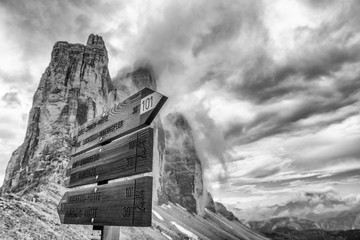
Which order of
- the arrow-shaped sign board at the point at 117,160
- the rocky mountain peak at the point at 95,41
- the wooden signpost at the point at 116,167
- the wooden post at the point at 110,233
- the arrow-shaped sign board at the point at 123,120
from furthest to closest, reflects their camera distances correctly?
1. the rocky mountain peak at the point at 95,41
2. the wooden post at the point at 110,233
3. the arrow-shaped sign board at the point at 123,120
4. the arrow-shaped sign board at the point at 117,160
5. the wooden signpost at the point at 116,167

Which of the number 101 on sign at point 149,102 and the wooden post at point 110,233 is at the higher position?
the number 101 on sign at point 149,102

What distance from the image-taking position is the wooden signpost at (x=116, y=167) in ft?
12.0

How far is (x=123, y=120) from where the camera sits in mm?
4492

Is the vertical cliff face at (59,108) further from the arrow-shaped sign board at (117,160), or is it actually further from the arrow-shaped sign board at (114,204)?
the arrow-shaped sign board at (114,204)

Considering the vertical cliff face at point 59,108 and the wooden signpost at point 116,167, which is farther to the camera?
the vertical cliff face at point 59,108

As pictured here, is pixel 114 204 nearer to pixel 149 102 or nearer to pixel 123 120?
pixel 123 120

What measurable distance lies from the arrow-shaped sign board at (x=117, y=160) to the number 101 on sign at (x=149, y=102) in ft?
1.14

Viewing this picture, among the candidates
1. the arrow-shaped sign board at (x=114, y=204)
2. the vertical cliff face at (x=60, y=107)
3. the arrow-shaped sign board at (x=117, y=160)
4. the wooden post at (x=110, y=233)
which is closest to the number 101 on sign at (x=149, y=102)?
the arrow-shaped sign board at (x=117, y=160)

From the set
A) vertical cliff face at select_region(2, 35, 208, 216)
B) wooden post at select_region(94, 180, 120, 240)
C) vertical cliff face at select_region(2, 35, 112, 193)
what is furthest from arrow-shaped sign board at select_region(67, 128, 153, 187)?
vertical cliff face at select_region(2, 35, 112, 193)

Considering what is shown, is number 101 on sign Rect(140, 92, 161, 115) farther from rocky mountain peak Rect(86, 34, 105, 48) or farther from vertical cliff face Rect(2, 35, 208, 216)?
rocky mountain peak Rect(86, 34, 105, 48)

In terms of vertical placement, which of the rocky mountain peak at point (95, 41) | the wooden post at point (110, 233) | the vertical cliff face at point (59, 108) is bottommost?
the wooden post at point (110, 233)

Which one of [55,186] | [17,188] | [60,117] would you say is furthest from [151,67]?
[55,186]

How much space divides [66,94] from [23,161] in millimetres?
18052

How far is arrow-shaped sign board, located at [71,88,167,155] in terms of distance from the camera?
390 cm
